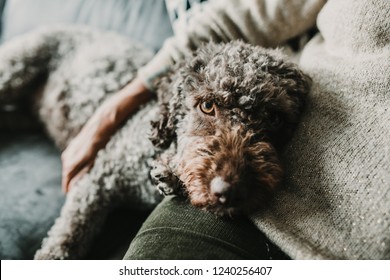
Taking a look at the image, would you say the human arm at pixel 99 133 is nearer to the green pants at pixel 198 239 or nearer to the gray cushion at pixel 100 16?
the gray cushion at pixel 100 16

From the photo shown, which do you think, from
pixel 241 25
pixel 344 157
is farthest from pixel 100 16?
pixel 344 157

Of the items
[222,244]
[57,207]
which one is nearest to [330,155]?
[222,244]

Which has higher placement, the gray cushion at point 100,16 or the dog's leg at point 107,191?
the gray cushion at point 100,16

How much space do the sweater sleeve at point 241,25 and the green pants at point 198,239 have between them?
2.43ft

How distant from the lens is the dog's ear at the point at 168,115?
1296 millimetres

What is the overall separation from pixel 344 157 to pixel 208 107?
462mm

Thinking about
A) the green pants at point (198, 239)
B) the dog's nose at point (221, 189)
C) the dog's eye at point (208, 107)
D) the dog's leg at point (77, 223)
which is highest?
the dog's eye at point (208, 107)

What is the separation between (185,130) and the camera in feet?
4.08

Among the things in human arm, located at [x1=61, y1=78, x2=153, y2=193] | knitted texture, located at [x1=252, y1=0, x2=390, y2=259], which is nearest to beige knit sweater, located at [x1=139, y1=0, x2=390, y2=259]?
knitted texture, located at [x1=252, y1=0, x2=390, y2=259]

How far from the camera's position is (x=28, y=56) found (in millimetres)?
→ 1987

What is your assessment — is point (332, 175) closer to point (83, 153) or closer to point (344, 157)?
point (344, 157)

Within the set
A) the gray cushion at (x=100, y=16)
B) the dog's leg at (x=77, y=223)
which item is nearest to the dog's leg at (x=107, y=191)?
the dog's leg at (x=77, y=223)

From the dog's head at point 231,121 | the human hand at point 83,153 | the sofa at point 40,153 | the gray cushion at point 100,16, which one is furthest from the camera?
the gray cushion at point 100,16

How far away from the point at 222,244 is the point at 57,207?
2.99ft
